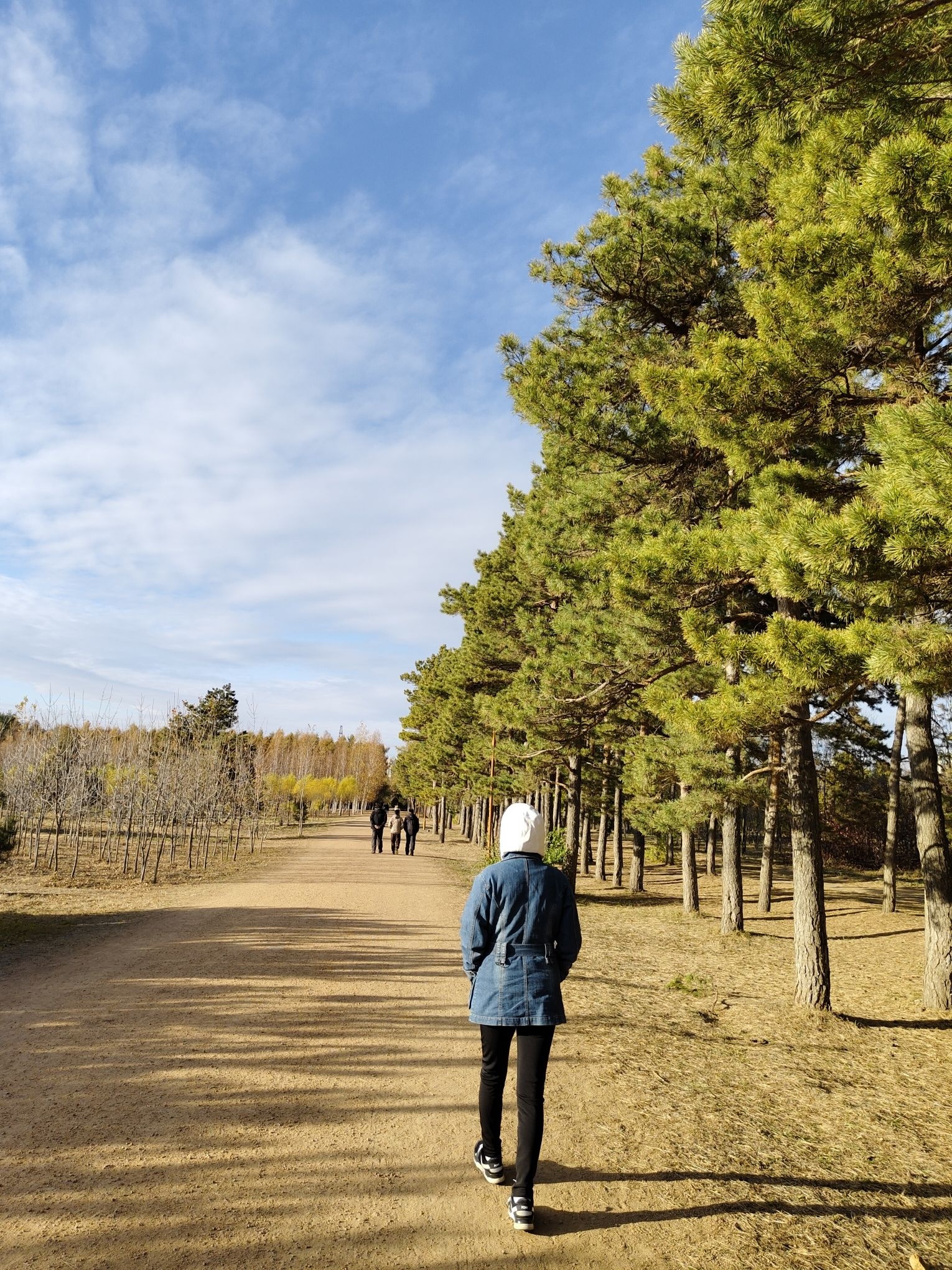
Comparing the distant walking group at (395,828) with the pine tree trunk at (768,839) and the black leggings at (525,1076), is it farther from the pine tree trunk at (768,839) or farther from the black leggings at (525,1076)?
the black leggings at (525,1076)

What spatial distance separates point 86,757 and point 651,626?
23922mm

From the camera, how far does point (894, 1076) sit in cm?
573

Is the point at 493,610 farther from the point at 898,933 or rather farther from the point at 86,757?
the point at 86,757

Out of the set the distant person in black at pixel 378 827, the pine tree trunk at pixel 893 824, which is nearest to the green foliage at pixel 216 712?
the distant person in black at pixel 378 827

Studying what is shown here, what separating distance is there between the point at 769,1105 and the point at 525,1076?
2767 mm

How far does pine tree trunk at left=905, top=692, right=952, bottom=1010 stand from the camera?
7.50 meters

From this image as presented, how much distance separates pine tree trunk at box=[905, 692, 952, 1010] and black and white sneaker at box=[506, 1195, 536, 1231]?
19.8ft

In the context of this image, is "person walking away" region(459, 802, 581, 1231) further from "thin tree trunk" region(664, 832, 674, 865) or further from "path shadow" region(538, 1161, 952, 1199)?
"thin tree trunk" region(664, 832, 674, 865)

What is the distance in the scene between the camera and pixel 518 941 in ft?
10.9

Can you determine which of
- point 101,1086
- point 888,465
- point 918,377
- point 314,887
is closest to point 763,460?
point 918,377

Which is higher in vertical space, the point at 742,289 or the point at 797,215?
the point at 742,289

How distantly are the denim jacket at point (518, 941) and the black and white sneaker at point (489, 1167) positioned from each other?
888 millimetres

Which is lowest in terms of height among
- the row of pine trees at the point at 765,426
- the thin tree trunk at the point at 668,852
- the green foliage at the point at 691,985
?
the thin tree trunk at the point at 668,852

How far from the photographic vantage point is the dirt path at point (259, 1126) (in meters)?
2.97
